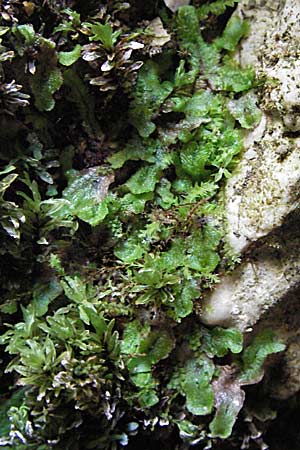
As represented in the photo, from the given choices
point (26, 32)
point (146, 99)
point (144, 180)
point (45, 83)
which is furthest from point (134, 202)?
point (26, 32)

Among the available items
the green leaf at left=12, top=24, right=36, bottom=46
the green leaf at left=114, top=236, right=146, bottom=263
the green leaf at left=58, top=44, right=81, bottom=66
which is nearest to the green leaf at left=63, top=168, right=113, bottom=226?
the green leaf at left=114, top=236, right=146, bottom=263

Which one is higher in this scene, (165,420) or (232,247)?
(232,247)

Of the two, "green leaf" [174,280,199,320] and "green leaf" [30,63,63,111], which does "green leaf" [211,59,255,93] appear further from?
"green leaf" [174,280,199,320]

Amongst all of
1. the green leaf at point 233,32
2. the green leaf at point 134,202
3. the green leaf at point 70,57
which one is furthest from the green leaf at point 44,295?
the green leaf at point 233,32

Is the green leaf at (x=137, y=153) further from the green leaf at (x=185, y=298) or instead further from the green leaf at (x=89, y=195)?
the green leaf at (x=185, y=298)

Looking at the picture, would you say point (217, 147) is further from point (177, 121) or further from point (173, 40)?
point (173, 40)

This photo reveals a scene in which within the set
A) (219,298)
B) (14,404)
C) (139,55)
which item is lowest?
(14,404)

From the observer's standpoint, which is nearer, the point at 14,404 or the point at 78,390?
the point at 78,390

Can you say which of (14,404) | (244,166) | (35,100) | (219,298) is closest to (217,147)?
(244,166)
